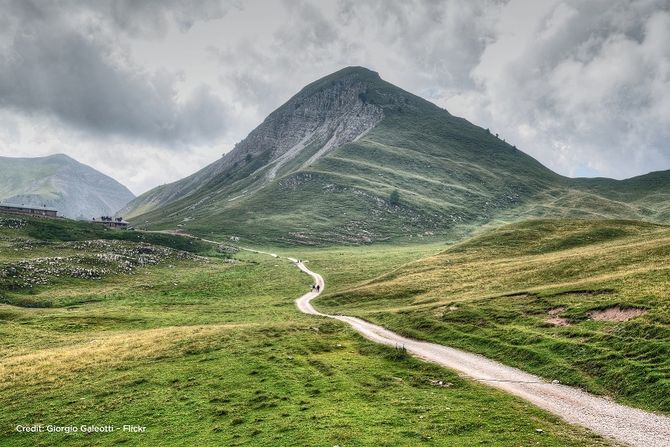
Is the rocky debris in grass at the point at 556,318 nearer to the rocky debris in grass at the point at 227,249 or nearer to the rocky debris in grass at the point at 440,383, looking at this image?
the rocky debris in grass at the point at 440,383

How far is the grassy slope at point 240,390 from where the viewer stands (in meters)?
22.8

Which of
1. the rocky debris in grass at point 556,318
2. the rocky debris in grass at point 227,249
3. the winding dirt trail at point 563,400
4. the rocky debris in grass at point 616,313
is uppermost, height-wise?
the rocky debris in grass at point 616,313

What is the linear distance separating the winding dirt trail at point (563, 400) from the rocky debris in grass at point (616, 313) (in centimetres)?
1104

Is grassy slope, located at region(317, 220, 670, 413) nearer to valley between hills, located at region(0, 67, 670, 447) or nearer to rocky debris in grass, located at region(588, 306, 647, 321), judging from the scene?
valley between hills, located at region(0, 67, 670, 447)

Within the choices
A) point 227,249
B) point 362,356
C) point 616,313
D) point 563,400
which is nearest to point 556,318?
point 616,313

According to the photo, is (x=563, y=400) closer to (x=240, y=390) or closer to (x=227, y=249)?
(x=240, y=390)

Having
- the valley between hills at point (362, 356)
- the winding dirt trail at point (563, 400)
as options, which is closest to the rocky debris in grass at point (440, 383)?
the valley between hills at point (362, 356)

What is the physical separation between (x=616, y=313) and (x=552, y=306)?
23.4 feet

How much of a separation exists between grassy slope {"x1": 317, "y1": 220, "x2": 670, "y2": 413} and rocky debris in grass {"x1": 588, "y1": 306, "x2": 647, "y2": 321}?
49 cm

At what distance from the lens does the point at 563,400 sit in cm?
2580

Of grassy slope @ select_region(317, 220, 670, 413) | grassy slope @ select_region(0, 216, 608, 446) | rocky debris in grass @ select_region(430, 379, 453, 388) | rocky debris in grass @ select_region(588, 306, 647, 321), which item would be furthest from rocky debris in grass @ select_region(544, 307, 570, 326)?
rocky debris in grass @ select_region(430, 379, 453, 388)

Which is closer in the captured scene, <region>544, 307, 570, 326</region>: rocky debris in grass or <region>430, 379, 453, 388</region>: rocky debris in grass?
<region>430, 379, 453, 388</region>: rocky debris in grass

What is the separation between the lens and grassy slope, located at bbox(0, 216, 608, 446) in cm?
2275

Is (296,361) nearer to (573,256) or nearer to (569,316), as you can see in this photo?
(569,316)
